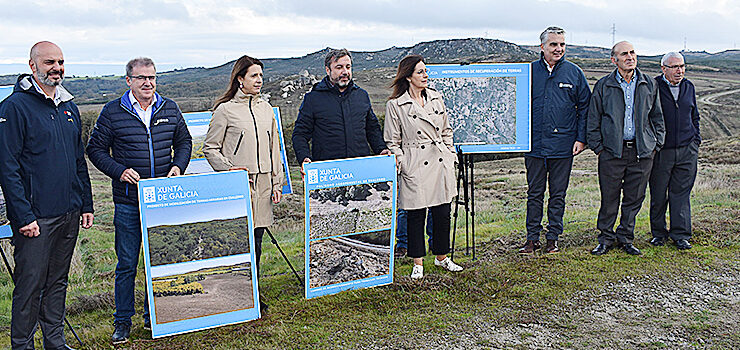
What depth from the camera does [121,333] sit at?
5066 millimetres

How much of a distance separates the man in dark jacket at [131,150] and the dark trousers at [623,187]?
16.5 ft

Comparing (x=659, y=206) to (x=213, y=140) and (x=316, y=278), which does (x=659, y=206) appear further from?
(x=213, y=140)

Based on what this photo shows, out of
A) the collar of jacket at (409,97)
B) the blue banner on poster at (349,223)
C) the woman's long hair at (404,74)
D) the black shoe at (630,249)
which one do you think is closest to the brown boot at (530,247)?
the black shoe at (630,249)

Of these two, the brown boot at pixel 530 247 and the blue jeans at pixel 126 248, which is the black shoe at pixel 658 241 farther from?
the blue jeans at pixel 126 248

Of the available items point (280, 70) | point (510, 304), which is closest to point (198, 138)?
point (510, 304)

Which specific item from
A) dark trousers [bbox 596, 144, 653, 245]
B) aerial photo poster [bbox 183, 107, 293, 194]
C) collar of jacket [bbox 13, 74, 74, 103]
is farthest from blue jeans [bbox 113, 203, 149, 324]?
dark trousers [bbox 596, 144, 653, 245]

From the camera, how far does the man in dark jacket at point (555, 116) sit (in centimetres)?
699

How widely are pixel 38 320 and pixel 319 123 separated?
3.06 metres

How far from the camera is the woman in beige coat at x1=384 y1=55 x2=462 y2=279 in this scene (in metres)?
6.16

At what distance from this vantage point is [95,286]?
7551 mm

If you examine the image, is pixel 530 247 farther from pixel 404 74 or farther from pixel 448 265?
pixel 404 74

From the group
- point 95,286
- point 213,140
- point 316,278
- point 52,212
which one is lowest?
point 95,286

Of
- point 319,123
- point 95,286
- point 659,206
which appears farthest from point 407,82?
point 95,286

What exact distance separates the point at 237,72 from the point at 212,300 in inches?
82.2
